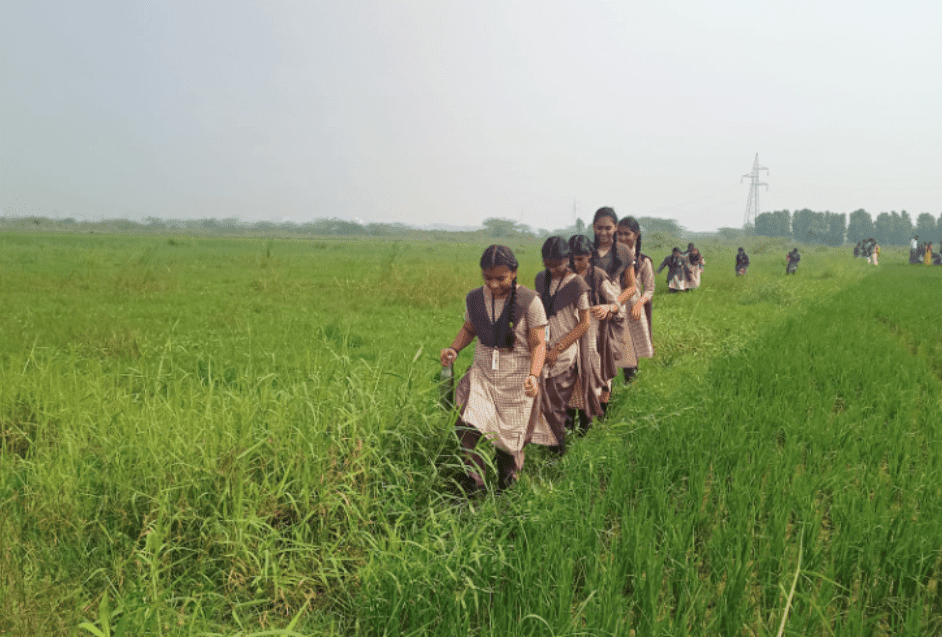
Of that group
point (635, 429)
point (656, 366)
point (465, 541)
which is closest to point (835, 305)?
point (656, 366)

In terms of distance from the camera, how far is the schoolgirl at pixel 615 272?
203 inches

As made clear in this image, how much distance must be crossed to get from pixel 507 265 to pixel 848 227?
463ft

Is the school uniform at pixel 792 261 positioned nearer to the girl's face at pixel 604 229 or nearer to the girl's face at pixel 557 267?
the girl's face at pixel 604 229

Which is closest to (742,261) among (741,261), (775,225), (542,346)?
(741,261)

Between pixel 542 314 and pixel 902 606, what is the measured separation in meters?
2.07

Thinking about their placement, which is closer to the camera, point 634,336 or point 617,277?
point 617,277

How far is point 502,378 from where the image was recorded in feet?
11.0

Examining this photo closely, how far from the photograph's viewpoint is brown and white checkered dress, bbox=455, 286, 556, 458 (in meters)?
3.29

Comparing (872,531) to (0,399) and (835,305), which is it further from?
(835,305)

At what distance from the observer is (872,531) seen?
2.54 metres

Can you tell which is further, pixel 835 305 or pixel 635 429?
pixel 835 305

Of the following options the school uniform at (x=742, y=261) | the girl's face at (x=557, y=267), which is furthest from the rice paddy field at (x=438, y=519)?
the school uniform at (x=742, y=261)

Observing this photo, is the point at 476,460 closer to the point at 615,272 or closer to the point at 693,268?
the point at 615,272

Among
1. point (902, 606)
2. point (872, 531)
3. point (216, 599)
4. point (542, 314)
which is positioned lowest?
point (216, 599)
